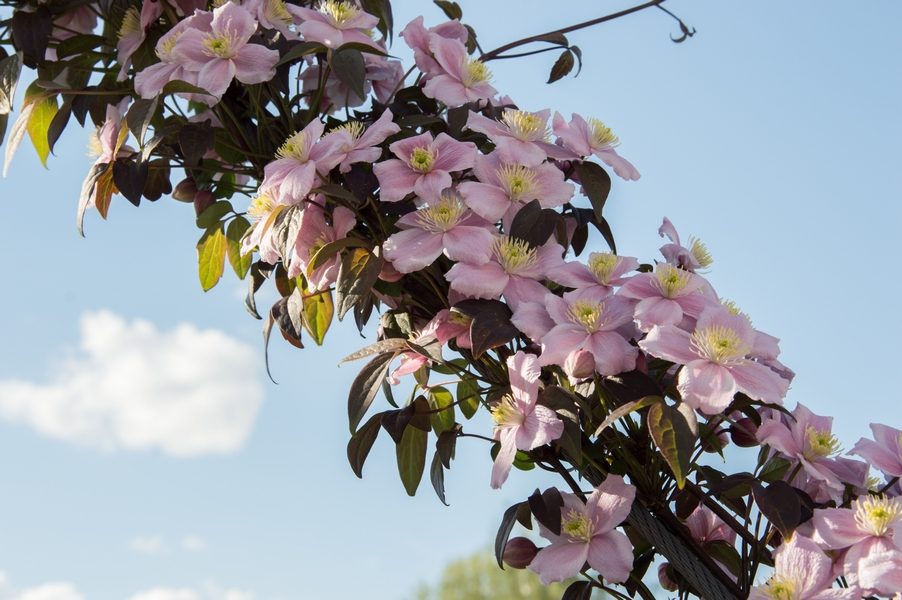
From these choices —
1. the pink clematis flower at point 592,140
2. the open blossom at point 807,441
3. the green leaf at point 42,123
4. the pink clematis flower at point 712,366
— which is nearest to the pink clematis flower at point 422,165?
the pink clematis flower at point 592,140

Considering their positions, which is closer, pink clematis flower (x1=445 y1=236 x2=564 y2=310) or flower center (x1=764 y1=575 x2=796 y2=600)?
flower center (x1=764 y1=575 x2=796 y2=600)

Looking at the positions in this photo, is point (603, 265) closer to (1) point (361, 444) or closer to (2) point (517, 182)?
(2) point (517, 182)

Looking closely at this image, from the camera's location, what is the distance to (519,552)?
Answer: 85 centimetres

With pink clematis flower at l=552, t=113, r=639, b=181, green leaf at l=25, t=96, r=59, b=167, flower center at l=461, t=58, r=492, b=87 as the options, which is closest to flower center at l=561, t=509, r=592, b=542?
pink clematis flower at l=552, t=113, r=639, b=181

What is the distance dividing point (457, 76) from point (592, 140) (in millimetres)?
149

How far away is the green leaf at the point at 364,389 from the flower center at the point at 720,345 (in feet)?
0.89

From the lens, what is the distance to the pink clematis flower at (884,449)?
84 centimetres

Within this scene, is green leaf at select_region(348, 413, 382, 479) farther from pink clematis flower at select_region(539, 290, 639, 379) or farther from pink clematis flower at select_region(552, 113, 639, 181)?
pink clematis flower at select_region(552, 113, 639, 181)

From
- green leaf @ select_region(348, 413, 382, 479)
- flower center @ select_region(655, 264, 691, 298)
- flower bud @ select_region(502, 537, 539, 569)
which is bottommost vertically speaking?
flower bud @ select_region(502, 537, 539, 569)

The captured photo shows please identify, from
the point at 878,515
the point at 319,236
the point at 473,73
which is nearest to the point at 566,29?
the point at 473,73

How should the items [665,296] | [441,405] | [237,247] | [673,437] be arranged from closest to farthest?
[673,437], [665,296], [441,405], [237,247]

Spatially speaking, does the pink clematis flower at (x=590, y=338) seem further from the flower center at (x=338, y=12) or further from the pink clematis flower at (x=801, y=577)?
the flower center at (x=338, y=12)

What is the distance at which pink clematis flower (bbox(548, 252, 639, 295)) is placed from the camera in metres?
0.85

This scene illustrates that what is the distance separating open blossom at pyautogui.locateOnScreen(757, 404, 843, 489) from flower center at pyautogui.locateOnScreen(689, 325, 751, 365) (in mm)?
89
